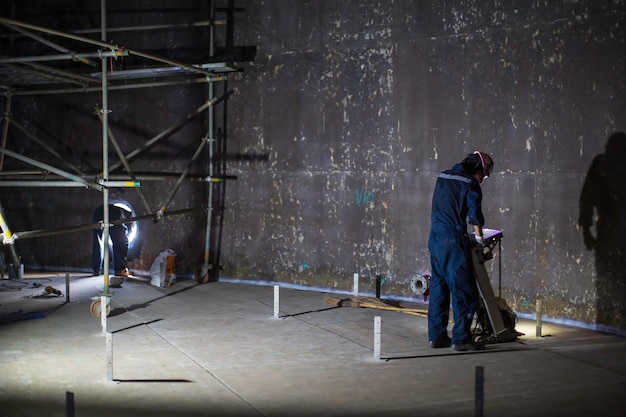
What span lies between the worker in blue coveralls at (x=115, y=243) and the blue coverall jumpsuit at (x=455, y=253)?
5.95 metres

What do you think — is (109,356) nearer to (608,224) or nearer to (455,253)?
(455,253)

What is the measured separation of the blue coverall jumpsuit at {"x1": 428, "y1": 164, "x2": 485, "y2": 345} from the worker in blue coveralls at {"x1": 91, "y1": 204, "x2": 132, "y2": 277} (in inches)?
234

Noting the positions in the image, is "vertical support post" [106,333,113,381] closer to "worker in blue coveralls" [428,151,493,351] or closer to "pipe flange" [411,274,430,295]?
"worker in blue coveralls" [428,151,493,351]

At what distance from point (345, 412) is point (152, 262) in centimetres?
720

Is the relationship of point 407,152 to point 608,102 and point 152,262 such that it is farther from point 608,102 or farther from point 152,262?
point 152,262

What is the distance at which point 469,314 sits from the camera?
696 cm

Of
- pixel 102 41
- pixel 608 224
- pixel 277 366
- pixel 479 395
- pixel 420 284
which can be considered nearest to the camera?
pixel 479 395

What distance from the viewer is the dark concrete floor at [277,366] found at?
209 inches

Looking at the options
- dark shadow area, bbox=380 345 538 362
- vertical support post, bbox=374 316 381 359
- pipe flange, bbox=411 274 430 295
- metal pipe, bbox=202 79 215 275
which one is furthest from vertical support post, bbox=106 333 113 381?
metal pipe, bbox=202 79 215 275

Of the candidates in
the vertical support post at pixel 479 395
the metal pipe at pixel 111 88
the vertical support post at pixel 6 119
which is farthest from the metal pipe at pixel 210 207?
the vertical support post at pixel 479 395

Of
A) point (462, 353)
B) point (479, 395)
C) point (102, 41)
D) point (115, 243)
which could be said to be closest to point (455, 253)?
point (462, 353)

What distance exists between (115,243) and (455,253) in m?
6.42

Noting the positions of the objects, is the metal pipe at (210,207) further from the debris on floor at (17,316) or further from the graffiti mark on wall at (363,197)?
the debris on floor at (17,316)

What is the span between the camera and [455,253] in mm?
6945
